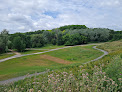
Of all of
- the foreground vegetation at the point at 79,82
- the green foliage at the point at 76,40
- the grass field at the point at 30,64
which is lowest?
the grass field at the point at 30,64

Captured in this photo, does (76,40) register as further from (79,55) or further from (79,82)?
(79,82)

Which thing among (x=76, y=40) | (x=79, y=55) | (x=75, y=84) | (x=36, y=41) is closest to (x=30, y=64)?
(x=79, y=55)

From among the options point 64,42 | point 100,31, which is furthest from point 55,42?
point 100,31

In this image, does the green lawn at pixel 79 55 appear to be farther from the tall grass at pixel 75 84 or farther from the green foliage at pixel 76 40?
the green foliage at pixel 76 40

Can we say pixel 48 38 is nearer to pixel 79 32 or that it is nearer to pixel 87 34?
pixel 79 32

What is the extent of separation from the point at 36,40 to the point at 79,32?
1172 inches

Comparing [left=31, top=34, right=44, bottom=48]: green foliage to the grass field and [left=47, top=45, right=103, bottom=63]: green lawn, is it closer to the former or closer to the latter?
[left=47, top=45, right=103, bottom=63]: green lawn

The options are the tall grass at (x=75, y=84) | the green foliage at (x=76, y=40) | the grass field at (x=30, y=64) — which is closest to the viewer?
the tall grass at (x=75, y=84)

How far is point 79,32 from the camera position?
72812mm

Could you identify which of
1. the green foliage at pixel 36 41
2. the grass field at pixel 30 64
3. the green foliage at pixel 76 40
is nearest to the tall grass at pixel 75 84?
the grass field at pixel 30 64

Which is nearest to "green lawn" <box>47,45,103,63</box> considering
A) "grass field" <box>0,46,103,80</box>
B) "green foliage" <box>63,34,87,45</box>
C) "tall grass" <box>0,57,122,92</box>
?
"grass field" <box>0,46,103,80</box>

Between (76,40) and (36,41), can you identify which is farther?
(76,40)

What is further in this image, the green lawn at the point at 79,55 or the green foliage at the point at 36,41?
the green foliage at the point at 36,41

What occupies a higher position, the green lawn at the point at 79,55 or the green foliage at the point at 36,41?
the green foliage at the point at 36,41
